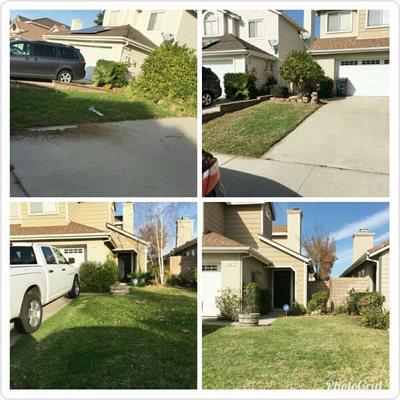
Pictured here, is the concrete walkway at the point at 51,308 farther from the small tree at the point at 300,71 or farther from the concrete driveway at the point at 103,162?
the small tree at the point at 300,71

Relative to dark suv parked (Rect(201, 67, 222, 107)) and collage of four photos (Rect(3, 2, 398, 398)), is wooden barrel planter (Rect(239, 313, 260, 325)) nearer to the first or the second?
collage of four photos (Rect(3, 2, 398, 398))

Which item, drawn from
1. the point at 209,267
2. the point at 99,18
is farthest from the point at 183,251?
the point at 99,18

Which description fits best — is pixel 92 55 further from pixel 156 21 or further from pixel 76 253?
pixel 76 253

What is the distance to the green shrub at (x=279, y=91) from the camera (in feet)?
25.9

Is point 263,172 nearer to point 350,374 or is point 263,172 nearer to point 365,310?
point 365,310

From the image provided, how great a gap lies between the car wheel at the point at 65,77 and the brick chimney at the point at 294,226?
3.70 m

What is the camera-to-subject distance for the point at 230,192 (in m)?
5.79

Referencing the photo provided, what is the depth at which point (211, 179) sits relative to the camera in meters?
5.63

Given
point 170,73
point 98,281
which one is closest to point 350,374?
point 98,281

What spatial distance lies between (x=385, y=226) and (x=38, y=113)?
4384 mm

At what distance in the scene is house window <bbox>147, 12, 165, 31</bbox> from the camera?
5.89 meters

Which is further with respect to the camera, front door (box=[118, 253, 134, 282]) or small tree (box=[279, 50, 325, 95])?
small tree (box=[279, 50, 325, 95])

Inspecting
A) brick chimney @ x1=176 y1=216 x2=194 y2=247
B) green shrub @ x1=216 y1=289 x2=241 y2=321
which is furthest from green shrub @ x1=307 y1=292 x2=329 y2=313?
brick chimney @ x1=176 y1=216 x2=194 y2=247

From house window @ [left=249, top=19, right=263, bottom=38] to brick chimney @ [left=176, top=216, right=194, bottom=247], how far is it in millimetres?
3360
